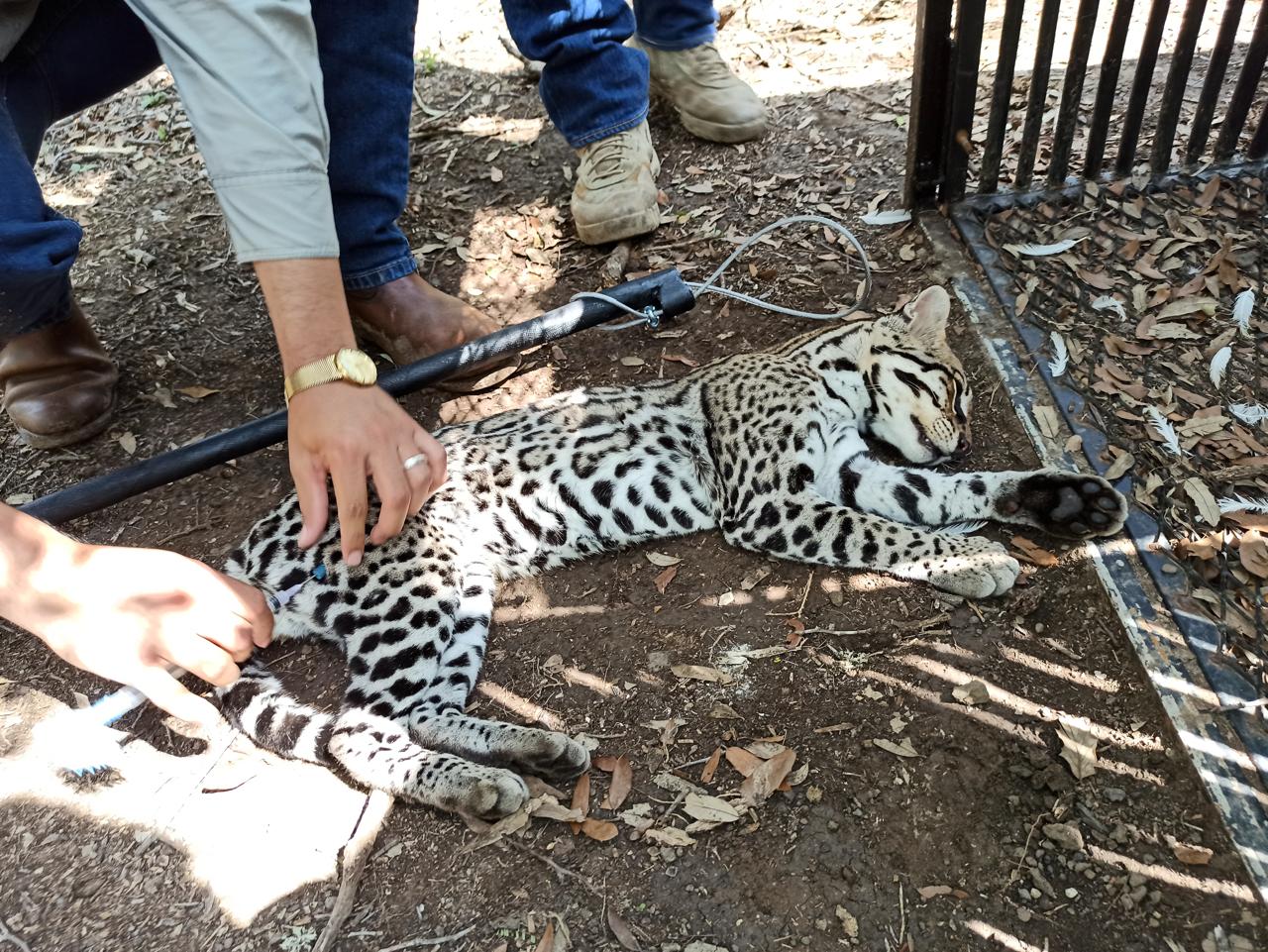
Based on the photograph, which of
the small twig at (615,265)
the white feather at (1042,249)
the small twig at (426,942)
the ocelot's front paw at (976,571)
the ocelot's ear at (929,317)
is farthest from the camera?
the small twig at (615,265)

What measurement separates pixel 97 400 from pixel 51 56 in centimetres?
143

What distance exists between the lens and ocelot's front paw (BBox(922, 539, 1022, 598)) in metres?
3.07

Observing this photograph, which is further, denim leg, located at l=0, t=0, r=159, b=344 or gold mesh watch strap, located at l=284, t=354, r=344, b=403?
denim leg, located at l=0, t=0, r=159, b=344

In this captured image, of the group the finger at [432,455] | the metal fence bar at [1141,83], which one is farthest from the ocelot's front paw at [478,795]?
the metal fence bar at [1141,83]

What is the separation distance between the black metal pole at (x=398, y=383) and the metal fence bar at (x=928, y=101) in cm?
138

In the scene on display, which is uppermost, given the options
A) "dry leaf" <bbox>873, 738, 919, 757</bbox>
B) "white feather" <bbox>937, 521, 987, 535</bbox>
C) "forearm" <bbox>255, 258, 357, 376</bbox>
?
"forearm" <bbox>255, 258, 357, 376</bbox>

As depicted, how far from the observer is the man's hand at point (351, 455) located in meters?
2.52

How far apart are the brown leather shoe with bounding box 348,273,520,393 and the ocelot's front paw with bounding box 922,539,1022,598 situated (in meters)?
2.11

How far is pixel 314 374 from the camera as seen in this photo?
8.48 feet

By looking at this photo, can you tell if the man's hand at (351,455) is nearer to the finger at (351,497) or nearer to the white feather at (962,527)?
the finger at (351,497)

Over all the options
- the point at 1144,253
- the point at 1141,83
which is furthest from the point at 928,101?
the point at 1144,253

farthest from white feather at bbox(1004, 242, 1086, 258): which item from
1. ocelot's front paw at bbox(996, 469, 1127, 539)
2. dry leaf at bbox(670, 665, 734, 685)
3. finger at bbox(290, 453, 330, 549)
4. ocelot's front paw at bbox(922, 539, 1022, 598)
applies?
finger at bbox(290, 453, 330, 549)

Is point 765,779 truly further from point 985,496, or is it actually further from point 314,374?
point 314,374

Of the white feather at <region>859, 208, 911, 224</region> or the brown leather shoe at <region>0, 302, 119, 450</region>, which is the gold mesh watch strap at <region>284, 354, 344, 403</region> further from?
the white feather at <region>859, 208, 911, 224</region>
